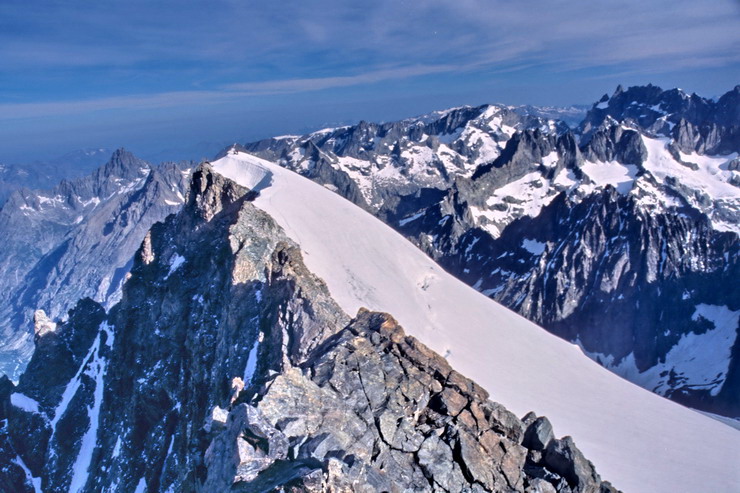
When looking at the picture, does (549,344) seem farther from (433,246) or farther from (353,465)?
(433,246)

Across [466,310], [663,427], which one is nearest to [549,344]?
[466,310]

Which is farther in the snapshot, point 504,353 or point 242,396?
point 504,353

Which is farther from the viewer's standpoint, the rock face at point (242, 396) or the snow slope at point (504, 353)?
the snow slope at point (504, 353)

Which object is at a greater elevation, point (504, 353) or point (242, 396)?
point (242, 396)

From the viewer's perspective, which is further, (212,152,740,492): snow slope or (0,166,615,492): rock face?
(212,152,740,492): snow slope
